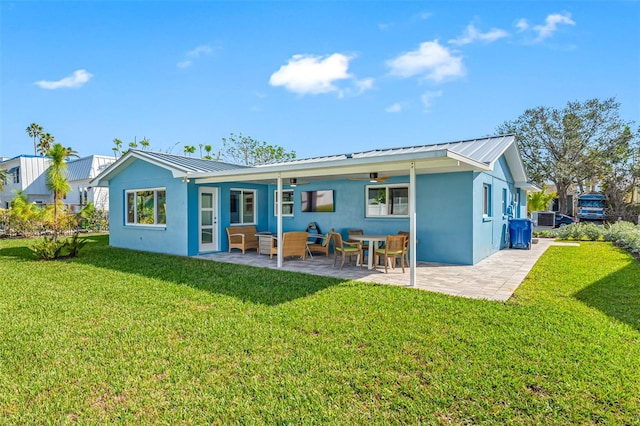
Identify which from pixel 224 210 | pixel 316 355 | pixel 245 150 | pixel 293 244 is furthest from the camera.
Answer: pixel 245 150

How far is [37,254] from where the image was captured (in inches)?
443

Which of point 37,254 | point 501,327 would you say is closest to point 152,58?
point 37,254

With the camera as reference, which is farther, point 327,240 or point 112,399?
point 327,240

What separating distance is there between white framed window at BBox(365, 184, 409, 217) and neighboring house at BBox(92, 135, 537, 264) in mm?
32

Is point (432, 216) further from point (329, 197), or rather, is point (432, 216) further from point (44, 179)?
point (44, 179)

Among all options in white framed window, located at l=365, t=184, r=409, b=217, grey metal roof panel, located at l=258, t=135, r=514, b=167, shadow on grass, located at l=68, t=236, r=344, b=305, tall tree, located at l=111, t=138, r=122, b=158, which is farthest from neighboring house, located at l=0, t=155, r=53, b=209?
white framed window, located at l=365, t=184, r=409, b=217

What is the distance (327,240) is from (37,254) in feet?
29.6

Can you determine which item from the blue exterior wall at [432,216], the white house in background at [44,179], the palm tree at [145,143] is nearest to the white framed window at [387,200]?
the blue exterior wall at [432,216]

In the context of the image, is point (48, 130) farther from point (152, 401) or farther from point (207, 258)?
point (152, 401)

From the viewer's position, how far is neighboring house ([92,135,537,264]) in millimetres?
10023

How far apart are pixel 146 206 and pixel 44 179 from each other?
80.4 ft

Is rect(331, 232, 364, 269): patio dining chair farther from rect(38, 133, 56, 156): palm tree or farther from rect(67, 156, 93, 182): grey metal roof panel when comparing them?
rect(38, 133, 56, 156): palm tree

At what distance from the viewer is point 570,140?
29312 millimetres

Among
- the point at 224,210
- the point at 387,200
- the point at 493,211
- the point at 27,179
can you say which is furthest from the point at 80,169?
the point at 493,211
